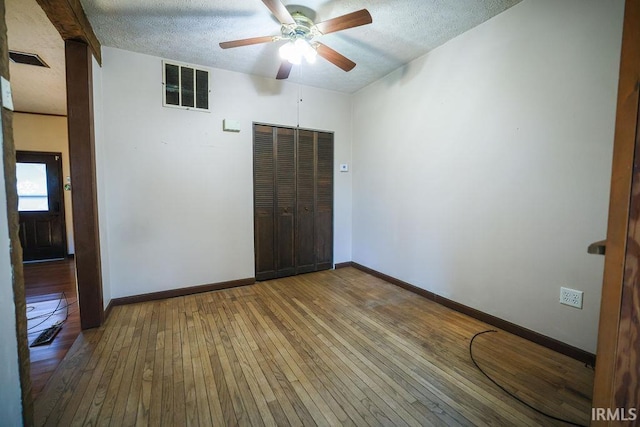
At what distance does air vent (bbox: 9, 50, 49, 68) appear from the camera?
272cm

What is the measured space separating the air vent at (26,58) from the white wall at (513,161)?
4064 millimetres

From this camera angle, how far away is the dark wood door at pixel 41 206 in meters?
4.70

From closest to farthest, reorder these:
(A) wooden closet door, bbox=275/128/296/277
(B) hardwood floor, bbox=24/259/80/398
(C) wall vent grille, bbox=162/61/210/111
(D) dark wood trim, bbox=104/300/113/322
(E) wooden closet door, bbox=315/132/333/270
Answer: (B) hardwood floor, bbox=24/259/80/398, (D) dark wood trim, bbox=104/300/113/322, (C) wall vent grille, bbox=162/61/210/111, (A) wooden closet door, bbox=275/128/296/277, (E) wooden closet door, bbox=315/132/333/270

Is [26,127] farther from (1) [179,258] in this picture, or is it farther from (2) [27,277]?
(1) [179,258]

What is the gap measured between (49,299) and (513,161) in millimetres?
5136

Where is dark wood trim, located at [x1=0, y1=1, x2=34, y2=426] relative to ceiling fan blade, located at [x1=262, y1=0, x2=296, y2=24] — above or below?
below

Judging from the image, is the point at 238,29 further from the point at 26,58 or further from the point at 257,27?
the point at 26,58

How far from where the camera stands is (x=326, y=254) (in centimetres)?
405

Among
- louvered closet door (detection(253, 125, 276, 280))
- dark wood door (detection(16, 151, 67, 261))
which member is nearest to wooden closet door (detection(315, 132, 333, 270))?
louvered closet door (detection(253, 125, 276, 280))

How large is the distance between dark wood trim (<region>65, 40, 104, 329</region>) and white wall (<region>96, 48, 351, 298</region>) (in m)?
0.39

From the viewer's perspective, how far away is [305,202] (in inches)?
151

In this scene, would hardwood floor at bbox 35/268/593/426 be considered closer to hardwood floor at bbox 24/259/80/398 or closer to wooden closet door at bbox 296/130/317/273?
hardwood floor at bbox 24/259/80/398

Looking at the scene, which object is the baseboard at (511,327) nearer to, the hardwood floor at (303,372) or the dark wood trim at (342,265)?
the hardwood floor at (303,372)
